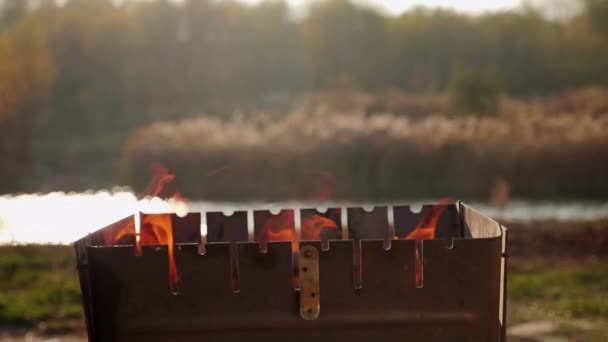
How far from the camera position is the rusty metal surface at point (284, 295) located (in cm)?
182

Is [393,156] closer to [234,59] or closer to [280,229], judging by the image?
[280,229]

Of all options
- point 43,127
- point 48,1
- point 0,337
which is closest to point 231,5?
point 48,1

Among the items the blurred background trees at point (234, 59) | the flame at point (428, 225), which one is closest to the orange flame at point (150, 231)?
the flame at point (428, 225)

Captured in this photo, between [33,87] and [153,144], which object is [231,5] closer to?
[33,87]

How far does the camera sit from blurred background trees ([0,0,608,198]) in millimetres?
14516

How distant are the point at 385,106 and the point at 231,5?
6549 millimetres

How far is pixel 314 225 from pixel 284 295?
0.62 meters

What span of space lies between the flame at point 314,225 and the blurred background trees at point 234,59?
11.2 m

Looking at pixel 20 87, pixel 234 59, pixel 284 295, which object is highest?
pixel 234 59

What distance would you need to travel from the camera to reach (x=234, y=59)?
18.2 meters

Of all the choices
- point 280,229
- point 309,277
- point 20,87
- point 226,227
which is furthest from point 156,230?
point 20,87

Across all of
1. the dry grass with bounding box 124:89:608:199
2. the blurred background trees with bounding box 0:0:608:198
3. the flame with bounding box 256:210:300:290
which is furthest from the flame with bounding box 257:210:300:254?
the blurred background trees with bounding box 0:0:608:198

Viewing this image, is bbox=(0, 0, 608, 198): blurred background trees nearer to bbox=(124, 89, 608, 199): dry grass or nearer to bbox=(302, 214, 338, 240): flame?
bbox=(124, 89, 608, 199): dry grass

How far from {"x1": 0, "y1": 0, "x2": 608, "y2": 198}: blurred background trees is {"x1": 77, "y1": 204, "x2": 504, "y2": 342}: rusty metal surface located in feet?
38.8
